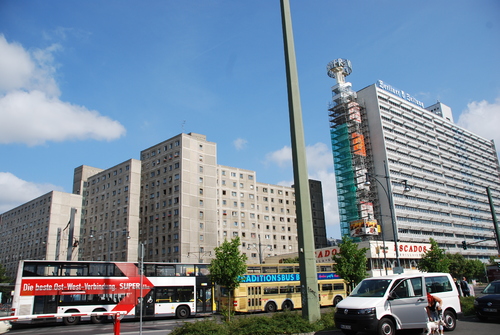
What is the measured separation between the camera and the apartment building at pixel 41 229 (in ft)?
291

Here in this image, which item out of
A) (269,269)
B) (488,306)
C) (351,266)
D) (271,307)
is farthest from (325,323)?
(351,266)

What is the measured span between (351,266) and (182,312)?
16.3 metres

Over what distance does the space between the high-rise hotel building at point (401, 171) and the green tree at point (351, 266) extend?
139 feet

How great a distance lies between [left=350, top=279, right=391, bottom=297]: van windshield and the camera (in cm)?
1222

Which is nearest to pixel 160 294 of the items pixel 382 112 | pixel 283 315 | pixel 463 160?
pixel 283 315

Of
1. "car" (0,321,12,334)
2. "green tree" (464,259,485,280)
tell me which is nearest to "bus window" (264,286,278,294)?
"car" (0,321,12,334)

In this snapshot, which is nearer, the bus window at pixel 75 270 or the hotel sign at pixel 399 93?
the bus window at pixel 75 270

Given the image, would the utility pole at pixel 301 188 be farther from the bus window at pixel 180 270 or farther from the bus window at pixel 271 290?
the bus window at pixel 271 290

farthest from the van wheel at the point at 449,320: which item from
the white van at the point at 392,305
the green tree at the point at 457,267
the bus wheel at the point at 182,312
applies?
the green tree at the point at 457,267

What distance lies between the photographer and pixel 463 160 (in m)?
116

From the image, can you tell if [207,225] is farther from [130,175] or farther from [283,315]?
[283,315]

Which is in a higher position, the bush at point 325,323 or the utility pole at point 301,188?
the utility pole at point 301,188

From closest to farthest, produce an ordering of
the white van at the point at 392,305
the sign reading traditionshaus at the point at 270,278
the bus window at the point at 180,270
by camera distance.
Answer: the white van at the point at 392,305, the bus window at the point at 180,270, the sign reading traditionshaus at the point at 270,278

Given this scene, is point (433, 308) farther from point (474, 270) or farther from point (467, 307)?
point (474, 270)
